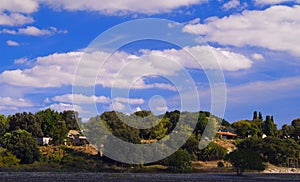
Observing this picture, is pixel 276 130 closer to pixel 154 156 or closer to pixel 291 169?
pixel 291 169

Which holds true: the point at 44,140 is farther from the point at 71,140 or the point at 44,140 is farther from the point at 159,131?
the point at 159,131

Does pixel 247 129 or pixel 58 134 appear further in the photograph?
pixel 247 129

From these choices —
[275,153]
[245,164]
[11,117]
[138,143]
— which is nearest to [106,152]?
[138,143]

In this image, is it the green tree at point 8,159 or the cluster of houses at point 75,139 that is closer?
the green tree at point 8,159

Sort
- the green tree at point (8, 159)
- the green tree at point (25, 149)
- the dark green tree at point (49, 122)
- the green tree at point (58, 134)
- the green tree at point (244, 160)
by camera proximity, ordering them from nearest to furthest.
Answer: the green tree at point (244, 160) < the green tree at point (8, 159) < the green tree at point (25, 149) < the green tree at point (58, 134) < the dark green tree at point (49, 122)

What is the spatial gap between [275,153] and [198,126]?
50.1 feet

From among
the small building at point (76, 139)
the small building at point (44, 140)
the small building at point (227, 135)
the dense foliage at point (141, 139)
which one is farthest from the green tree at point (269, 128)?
the small building at point (44, 140)

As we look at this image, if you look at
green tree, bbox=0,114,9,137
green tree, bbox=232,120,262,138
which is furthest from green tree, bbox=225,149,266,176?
green tree, bbox=0,114,9,137

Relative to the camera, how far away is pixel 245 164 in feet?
198

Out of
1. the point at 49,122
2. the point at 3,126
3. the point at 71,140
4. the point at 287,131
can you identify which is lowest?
the point at 71,140

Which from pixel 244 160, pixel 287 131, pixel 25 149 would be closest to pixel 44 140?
pixel 25 149

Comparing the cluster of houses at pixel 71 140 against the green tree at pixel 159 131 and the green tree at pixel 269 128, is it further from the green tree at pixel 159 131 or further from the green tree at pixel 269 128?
the green tree at pixel 269 128

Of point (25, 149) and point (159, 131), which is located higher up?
point (159, 131)

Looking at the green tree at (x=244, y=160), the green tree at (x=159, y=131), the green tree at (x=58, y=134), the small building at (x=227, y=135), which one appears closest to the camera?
the green tree at (x=244, y=160)
